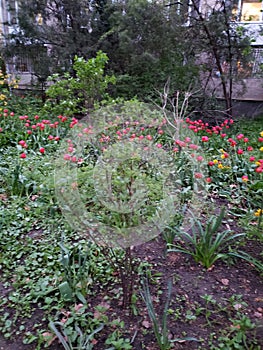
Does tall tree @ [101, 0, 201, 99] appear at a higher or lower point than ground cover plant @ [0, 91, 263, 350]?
higher

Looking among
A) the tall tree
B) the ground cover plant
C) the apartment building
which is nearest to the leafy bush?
the tall tree

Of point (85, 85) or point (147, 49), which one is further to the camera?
point (147, 49)

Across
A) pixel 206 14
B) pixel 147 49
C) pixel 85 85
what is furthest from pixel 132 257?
pixel 206 14

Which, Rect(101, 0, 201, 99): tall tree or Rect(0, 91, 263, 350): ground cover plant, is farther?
Rect(101, 0, 201, 99): tall tree

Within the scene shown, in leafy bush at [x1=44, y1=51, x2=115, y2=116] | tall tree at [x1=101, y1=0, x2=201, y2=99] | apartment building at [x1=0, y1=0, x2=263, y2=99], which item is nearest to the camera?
leafy bush at [x1=44, y1=51, x2=115, y2=116]

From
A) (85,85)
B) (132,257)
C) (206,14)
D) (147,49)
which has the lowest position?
(132,257)

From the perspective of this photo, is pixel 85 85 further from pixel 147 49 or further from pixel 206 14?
pixel 206 14

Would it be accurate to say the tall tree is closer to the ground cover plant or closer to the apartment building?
the apartment building

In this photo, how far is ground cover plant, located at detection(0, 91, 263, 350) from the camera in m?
1.51

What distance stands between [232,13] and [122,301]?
6.56 metres

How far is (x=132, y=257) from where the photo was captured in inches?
80.1

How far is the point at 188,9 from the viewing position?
6531 millimetres

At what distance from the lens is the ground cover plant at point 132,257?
4.97 feet

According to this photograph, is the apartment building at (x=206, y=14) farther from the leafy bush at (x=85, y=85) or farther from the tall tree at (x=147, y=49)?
the leafy bush at (x=85, y=85)
